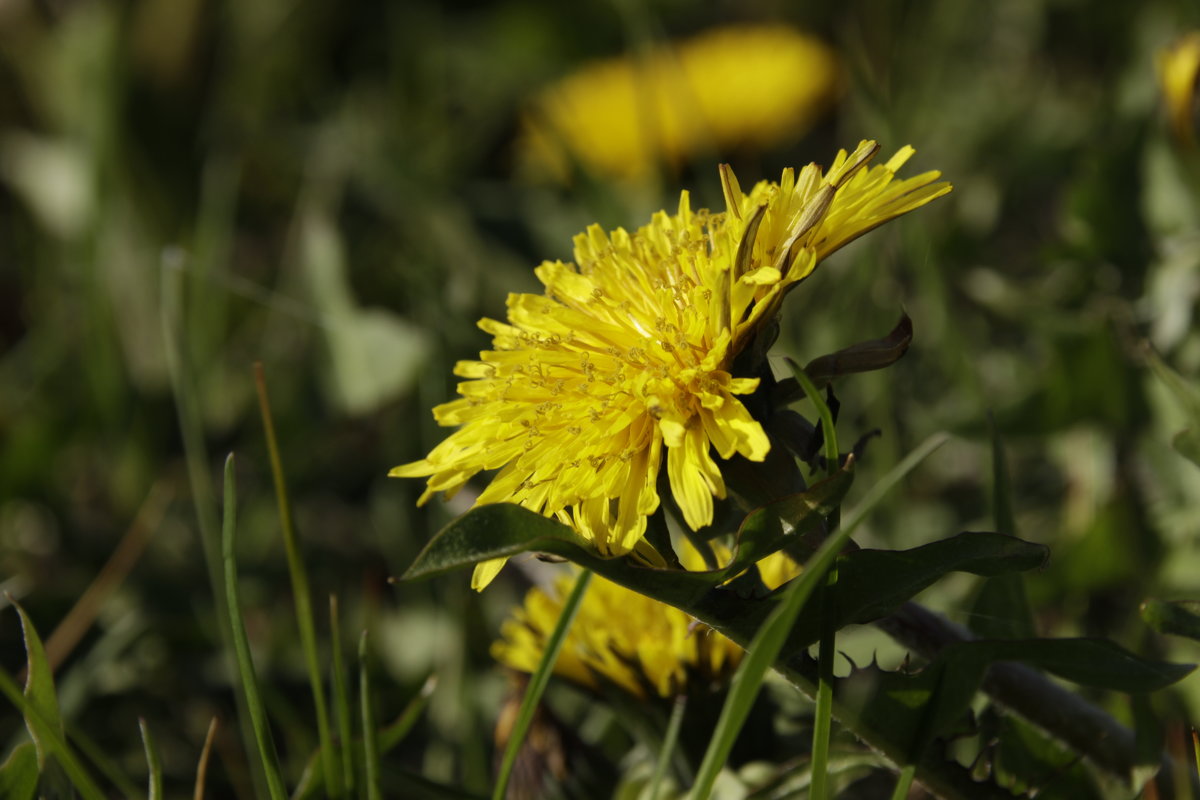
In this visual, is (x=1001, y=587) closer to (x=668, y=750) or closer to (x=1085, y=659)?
(x=1085, y=659)

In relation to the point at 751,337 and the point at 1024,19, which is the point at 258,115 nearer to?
the point at 1024,19

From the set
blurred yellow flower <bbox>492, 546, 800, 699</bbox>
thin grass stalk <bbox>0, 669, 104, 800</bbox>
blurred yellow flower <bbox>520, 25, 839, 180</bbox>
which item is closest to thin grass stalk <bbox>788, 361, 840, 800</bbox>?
blurred yellow flower <bbox>492, 546, 800, 699</bbox>

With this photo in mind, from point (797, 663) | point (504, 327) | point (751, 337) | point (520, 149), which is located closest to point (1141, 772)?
point (797, 663)

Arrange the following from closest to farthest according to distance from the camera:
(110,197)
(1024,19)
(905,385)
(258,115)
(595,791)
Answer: (595,791) → (905,385) → (110,197) → (1024,19) → (258,115)

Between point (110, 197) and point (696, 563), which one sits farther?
point (110, 197)

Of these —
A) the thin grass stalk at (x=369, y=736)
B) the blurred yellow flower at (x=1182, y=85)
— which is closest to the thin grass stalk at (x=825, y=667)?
the thin grass stalk at (x=369, y=736)

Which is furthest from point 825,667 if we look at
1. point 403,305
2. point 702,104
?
point 702,104

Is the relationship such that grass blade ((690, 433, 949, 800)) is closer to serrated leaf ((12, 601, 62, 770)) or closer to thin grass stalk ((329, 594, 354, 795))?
thin grass stalk ((329, 594, 354, 795))
